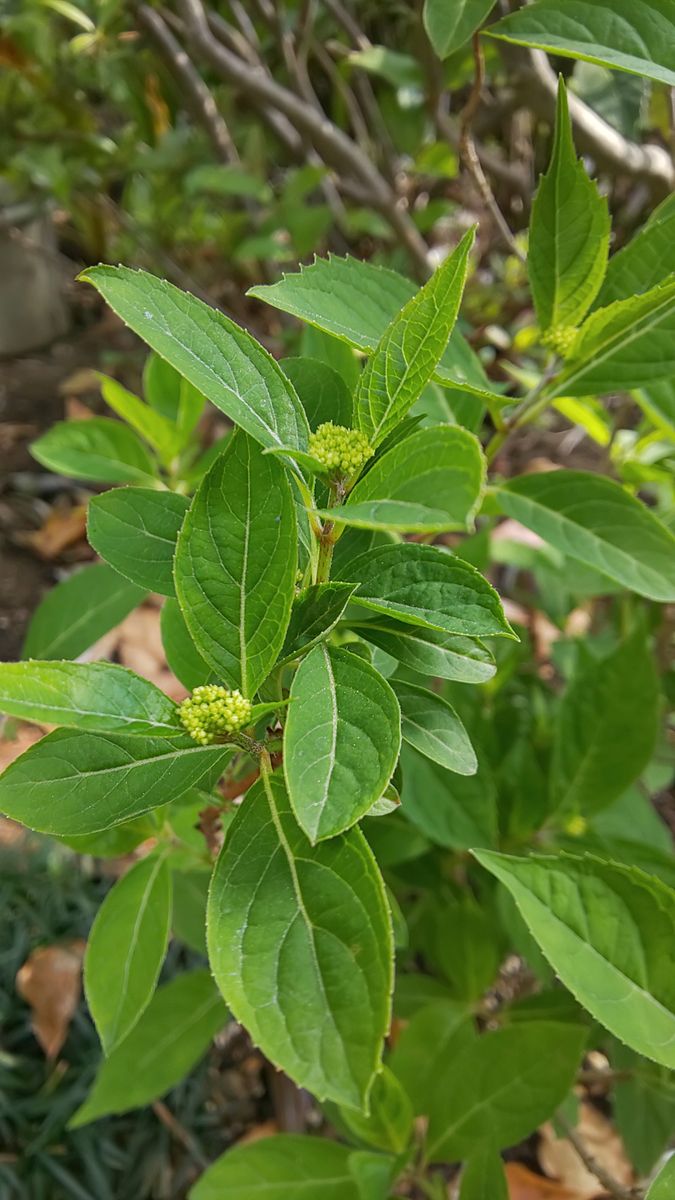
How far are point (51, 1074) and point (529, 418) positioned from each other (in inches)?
44.8

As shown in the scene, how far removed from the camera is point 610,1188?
0.72 meters

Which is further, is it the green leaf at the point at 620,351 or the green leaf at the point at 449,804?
the green leaf at the point at 449,804

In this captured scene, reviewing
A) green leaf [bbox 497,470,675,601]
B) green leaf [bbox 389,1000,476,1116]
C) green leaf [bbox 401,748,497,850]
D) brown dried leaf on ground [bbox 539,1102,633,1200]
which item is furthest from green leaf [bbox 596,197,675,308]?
brown dried leaf on ground [bbox 539,1102,633,1200]

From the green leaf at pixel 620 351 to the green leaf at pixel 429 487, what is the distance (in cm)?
25

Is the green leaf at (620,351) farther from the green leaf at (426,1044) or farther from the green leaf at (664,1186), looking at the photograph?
the green leaf at (426,1044)

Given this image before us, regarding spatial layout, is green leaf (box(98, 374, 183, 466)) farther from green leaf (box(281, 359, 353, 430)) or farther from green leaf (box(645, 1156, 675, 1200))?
green leaf (box(645, 1156, 675, 1200))

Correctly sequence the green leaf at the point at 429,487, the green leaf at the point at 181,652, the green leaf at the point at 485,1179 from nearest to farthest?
the green leaf at the point at 429,487
the green leaf at the point at 181,652
the green leaf at the point at 485,1179

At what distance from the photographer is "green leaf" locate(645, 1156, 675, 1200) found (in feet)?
1.60

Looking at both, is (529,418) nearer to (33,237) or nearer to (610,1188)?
(610,1188)

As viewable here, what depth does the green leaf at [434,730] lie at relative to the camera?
1.55 ft

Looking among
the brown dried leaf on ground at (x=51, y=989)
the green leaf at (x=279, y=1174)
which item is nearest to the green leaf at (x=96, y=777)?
the green leaf at (x=279, y=1174)

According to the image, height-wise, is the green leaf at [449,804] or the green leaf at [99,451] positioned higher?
the green leaf at [99,451]

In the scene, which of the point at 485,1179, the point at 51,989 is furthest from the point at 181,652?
the point at 51,989

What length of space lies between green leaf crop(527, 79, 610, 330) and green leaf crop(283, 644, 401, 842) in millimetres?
350
